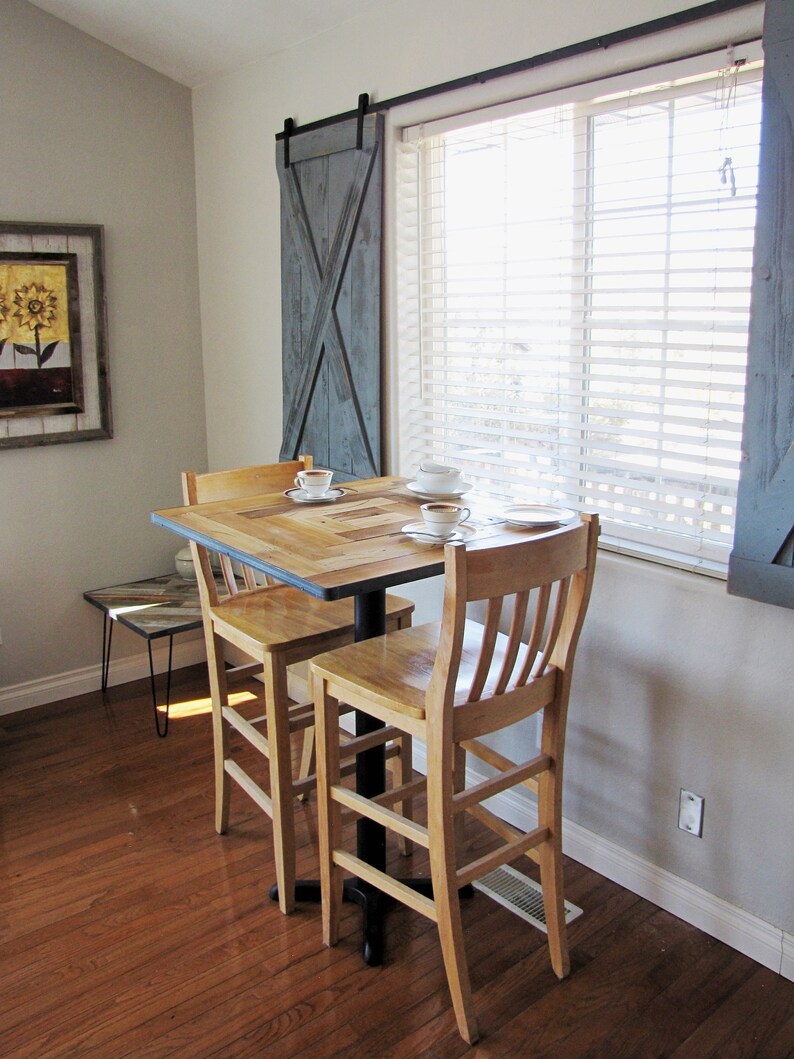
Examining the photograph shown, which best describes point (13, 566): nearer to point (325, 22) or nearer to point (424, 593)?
point (424, 593)

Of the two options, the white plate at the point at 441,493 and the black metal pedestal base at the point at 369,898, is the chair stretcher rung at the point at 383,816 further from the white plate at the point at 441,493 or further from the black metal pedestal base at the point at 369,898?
the white plate at the point at 441,493

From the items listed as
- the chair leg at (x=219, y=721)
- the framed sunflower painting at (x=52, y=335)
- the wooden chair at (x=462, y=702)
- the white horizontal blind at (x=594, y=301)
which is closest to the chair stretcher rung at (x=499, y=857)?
the wooden chair at (x=462, y=702)

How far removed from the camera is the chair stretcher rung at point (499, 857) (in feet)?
6.40

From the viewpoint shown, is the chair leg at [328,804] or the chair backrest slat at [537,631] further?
the chair leg at [328,804]

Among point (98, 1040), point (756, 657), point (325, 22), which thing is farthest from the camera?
point (325, 22)

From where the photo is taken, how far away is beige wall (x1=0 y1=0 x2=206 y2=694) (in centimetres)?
338

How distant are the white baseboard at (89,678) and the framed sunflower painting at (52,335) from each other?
0.93 metres

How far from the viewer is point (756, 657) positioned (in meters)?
2.12

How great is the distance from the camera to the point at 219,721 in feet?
8.77

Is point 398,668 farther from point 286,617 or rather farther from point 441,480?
point 441,480

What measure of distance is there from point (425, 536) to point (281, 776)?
0.72m

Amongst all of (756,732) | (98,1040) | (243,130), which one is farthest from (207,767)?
(243,130)

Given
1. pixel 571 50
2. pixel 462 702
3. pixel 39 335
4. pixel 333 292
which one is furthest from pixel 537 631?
pixel 39 335

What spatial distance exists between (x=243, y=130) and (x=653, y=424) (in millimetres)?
2080
